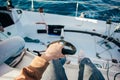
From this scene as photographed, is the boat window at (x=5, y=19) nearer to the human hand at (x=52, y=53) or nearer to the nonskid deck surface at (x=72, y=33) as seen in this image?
the nonskid deck surface at (x=72, y=33)

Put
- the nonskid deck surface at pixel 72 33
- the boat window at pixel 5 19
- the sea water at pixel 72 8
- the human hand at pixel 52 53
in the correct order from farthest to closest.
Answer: the sea water at pixel 72 8 → the nonskid deck surface at pixel 72 33 → the boat window at pixel 5 19 → the human hand at pixel 52 53

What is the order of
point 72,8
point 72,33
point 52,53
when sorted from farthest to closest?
point 72,8 < point 72,33 < point 52,53

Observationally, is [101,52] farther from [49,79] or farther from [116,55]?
[49,79]

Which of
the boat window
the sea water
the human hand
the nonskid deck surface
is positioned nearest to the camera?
the human hand

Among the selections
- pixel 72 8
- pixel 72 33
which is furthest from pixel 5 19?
pixel 72 8

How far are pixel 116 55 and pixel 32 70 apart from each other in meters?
3.53

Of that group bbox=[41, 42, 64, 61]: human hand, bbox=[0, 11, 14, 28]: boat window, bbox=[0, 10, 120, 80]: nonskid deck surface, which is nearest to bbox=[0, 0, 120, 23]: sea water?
bbox=[0, 10, 120, 80]: nonskid deck surface

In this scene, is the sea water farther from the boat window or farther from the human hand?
the human hand

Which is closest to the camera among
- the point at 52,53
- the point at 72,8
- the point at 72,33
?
the point at 52,53

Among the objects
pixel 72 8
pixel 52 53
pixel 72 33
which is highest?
pixel 52 53

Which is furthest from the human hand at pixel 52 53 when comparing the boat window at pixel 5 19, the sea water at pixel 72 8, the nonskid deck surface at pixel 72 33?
the sea water at pixel 72 8

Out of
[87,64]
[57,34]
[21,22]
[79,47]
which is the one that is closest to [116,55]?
[79,47]

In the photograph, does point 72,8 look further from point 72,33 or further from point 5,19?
point 5,19

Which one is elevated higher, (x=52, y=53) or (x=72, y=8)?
(x=52, y=53)
